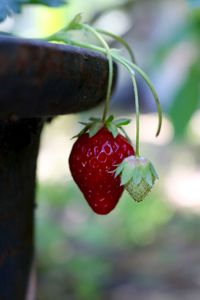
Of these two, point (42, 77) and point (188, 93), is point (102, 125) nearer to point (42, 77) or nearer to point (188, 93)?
point (42, 77)

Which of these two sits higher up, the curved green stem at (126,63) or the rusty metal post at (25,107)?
the curved green stem at (126,63)

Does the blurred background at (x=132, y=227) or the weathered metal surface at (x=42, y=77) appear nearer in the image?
the weathered metal surface at (x=42, y=77)

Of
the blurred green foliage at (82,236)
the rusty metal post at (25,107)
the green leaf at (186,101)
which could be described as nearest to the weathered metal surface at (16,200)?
the rusty metal post at (25,107)

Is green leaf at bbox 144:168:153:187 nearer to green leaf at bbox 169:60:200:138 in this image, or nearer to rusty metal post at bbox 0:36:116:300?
rusty metal post at bbox 0:36:116:300

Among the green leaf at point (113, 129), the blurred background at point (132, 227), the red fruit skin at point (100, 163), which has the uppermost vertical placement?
the blurred background at point (132, 227)

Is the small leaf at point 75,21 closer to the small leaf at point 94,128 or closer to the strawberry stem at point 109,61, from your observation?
the strawberry stem at point 109,61

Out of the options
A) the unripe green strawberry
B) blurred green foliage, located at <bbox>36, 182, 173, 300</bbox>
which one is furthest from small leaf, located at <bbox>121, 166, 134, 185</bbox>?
blurred green foliage, located at <bbox>36, 182, 173, 300</bbox>
